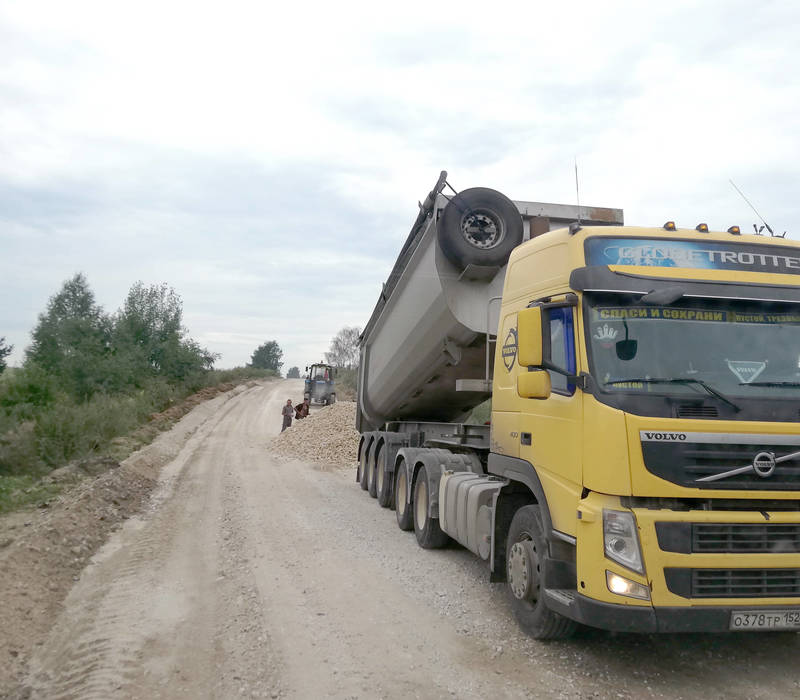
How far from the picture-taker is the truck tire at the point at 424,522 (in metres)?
7.95

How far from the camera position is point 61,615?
218 inches

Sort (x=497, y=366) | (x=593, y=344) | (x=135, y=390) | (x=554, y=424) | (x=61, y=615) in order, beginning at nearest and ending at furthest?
1. (x=593, y=344)
2. (x=554, y=424)
3. (x=61, y=615)
4. (x=497, y=366)
5. (x=135, y=390)

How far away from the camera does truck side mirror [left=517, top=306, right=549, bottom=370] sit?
14.9 ft

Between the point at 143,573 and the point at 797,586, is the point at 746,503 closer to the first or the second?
the point at 797,586

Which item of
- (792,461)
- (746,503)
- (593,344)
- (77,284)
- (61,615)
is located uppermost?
(77,284)

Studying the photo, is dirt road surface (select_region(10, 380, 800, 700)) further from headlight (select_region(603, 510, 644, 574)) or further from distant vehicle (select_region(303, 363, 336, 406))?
distant vehicle (select_region(303, 363, 336, 406))

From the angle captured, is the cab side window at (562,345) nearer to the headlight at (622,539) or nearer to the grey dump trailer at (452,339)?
the headlight at (622,539)

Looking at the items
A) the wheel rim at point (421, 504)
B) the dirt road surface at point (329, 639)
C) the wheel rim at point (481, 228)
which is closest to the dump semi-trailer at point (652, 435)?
the dirt road surface at point (329, 639)

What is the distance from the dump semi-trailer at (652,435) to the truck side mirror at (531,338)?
15 mm

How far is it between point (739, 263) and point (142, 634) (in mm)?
5262

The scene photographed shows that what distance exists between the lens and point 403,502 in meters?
9.17

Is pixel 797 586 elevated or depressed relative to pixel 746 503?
depressed

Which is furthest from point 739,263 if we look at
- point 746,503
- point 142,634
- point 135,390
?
point 135,390

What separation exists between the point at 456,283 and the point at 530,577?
3.52 metres
